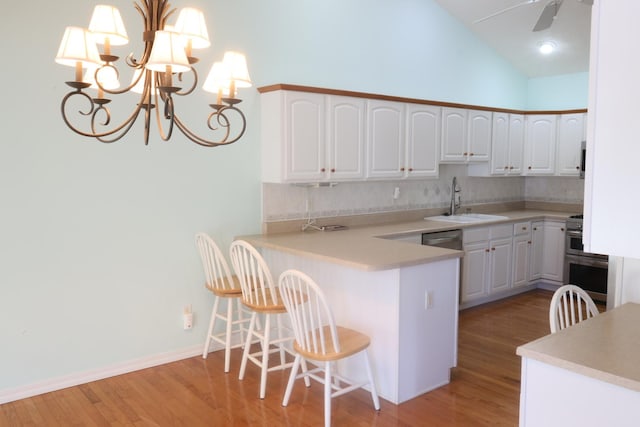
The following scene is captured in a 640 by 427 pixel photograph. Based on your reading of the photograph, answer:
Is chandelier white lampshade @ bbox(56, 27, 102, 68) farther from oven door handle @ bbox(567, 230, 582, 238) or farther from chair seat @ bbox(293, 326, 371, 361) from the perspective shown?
oven door handle @ bbox(567, 230, 582, 238)

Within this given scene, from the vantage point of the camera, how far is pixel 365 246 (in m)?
3.65

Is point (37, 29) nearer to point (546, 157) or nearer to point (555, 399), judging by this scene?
point (555, 399)

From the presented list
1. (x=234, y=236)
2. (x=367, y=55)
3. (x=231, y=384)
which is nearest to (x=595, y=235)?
(x=231, y=384)

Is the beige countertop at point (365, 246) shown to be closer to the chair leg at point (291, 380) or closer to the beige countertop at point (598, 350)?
the chair leg at point (291, 380)

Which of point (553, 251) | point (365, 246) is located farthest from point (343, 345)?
point (553, 251)

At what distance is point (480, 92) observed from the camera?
6043mm

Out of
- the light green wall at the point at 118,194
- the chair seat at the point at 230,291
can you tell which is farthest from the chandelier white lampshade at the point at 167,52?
the chair seat at the point at 230,291

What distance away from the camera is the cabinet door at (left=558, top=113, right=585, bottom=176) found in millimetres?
5949

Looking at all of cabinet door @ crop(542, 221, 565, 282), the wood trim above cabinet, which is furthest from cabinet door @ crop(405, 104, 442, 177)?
cabinet door @ crop(542, 221, 565, 282)

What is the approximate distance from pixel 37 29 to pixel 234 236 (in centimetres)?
192

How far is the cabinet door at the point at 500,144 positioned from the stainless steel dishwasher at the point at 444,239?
50.4 inches

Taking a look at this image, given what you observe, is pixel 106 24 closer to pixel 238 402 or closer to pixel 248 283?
pixel 248 283

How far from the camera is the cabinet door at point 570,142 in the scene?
5.95 meters

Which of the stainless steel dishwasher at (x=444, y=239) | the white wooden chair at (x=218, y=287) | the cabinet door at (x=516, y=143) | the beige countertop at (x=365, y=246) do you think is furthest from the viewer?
the cabinet door at (x=516, y=143)
